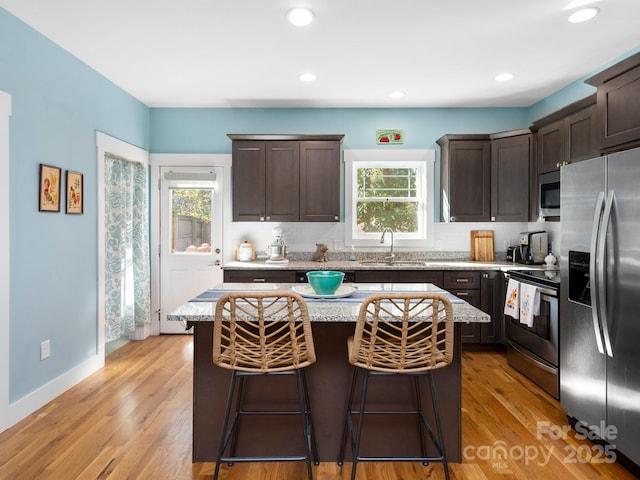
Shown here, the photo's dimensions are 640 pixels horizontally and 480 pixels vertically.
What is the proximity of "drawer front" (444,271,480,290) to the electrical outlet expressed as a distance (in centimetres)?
356

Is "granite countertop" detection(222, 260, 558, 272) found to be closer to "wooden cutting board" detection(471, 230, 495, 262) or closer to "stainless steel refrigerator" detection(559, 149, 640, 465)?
"wooden cutting board" detection(471, 230, 495, 262)

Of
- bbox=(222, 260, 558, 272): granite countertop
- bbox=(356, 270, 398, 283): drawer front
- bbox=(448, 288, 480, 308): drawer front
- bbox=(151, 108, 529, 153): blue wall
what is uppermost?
bbox=(151, 108, 529, 153): blue wall

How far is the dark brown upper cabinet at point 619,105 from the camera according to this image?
2.30 metres

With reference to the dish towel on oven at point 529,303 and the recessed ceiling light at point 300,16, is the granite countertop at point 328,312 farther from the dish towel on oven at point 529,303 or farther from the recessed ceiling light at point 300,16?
the recessed ceiling light at point 300,16

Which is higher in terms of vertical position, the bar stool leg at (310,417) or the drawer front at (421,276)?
the drawer front at (421,276)

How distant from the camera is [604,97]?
257 centimetres

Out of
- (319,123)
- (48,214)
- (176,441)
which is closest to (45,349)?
(48,214)

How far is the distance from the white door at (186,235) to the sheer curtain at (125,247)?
0.21m

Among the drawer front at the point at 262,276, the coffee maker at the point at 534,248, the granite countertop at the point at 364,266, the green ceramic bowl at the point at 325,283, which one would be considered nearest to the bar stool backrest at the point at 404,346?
the green ceramic bowl at the point at 325,283

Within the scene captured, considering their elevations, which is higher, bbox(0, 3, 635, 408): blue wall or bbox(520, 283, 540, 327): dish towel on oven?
bbox(0, 3, 635, 408): blue wall

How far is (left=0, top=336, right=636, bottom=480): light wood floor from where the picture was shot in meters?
2.14

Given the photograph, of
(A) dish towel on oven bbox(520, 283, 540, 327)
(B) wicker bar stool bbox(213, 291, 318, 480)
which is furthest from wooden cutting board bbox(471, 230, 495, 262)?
(B) wicker bar stool bbox(213, 291, 318, 480)

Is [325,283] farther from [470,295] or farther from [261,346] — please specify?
[470,295]

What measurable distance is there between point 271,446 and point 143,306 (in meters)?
2.98
